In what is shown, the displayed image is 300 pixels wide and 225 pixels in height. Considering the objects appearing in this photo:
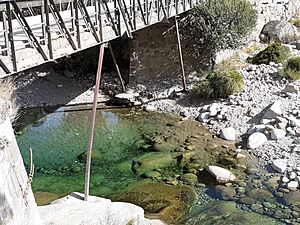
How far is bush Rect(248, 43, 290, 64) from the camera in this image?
61.4ft

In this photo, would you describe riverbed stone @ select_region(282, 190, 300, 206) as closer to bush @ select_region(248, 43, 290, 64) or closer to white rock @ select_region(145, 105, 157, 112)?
white rock @ select_region(145, 105, 157, 112)

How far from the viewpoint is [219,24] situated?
17781 millimetres

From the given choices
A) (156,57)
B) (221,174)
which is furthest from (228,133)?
(156,57)

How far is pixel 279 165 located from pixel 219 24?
7.23 metres

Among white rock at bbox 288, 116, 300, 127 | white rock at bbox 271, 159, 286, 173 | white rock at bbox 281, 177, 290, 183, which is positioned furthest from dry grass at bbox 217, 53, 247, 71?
A: white rock at bbox 281, 177, 290, 183

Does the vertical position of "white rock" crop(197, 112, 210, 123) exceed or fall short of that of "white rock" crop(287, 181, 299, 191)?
it exceeds it

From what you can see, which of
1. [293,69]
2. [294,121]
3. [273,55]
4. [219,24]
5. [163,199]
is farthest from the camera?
[273,55]

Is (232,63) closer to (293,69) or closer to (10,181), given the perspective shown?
(293,69)

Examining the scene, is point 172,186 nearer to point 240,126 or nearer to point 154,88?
point 240,126

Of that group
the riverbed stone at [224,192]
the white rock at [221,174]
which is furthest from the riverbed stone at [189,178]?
the riverbed stone at [224,192]

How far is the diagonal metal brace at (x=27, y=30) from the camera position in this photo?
26.9ft

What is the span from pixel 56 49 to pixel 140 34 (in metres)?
9.80

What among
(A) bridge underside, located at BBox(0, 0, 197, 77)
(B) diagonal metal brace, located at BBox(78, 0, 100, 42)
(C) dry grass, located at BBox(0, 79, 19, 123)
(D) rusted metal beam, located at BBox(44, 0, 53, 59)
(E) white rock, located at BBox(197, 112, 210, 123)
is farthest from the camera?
(E) white rock, located at BBox(197, 112, 210, 123)

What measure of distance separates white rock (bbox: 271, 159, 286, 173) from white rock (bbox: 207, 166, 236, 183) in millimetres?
1235
